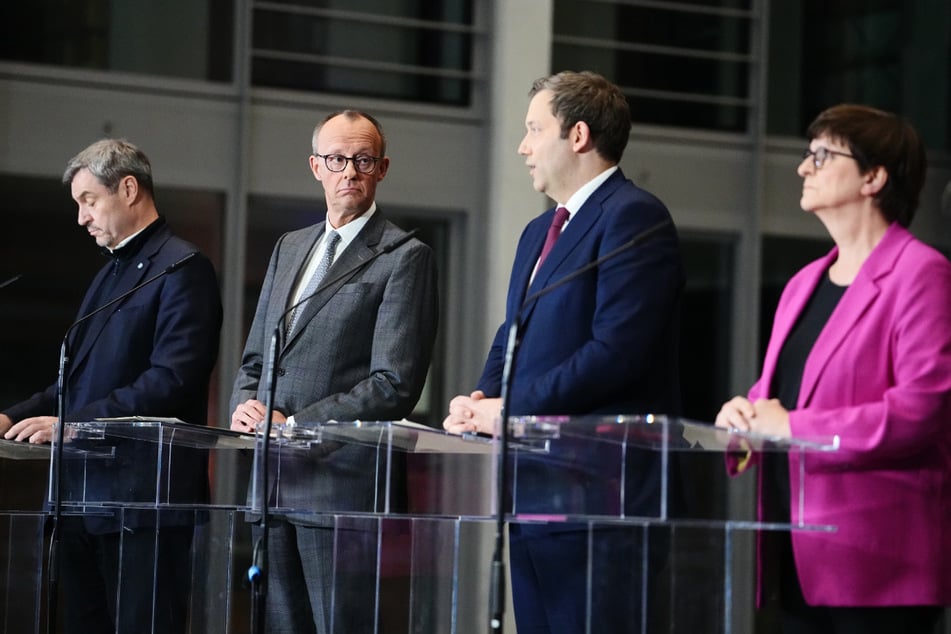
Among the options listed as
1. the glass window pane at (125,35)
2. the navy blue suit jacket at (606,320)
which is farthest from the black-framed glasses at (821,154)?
the glass window pane at (125,35)

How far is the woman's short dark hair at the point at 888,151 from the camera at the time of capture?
2.96m

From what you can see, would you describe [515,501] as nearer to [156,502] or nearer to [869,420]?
[869,420]

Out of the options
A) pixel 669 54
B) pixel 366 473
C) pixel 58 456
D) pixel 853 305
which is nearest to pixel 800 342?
pixel 853 305

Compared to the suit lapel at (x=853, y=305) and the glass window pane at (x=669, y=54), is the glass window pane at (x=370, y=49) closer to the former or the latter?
the glass window pane at (x=669, y=54)

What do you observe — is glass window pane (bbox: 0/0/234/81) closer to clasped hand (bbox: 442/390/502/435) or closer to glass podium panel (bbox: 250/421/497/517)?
glass podium panel (bbox: 250/421/497/517)

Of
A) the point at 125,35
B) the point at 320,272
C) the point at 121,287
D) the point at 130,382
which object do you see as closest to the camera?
the point at 320,272

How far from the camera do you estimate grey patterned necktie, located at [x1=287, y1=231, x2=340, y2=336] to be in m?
4.08

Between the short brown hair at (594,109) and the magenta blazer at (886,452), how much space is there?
0.84 meters

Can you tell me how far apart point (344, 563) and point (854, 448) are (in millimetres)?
1347

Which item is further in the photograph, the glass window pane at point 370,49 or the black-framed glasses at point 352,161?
the glass window pane at point 370,49

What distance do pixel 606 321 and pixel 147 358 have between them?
1.69 metres

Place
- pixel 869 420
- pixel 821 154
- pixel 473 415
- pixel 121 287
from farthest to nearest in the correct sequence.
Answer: pixel 121 287, pixel 473 415, pixel 821 154, pixel 869 420

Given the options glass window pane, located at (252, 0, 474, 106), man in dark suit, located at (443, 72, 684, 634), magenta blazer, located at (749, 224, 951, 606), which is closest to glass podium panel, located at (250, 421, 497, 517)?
man in dark suit, located at (443, 72, 684, 634)

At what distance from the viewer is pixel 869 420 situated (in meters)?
2.76
